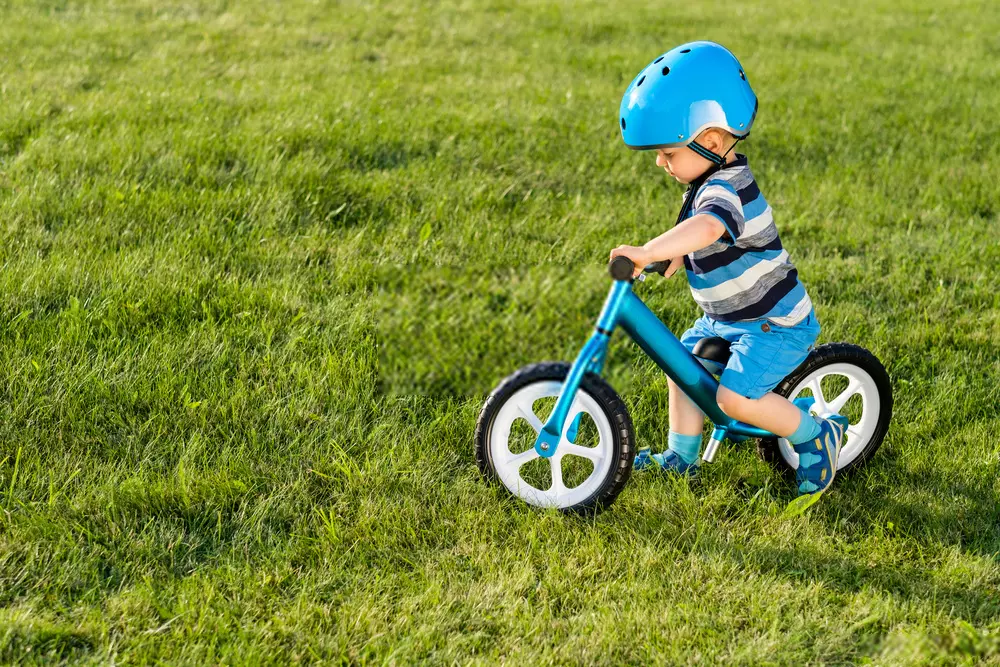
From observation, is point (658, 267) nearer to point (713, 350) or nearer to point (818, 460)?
point (713, 350)

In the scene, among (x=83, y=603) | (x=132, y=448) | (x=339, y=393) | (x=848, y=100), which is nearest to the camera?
(x=83, y=603)

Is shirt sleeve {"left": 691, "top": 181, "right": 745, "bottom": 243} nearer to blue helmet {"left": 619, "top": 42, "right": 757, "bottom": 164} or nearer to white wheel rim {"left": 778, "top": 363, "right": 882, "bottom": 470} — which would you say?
blue helmet {"left": 619, "top": 42, "right": 757, "bottom": 164}

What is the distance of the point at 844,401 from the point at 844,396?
2 cm

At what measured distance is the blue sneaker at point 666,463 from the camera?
148 inches

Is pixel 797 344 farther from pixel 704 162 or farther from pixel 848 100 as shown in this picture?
pixel 848 100

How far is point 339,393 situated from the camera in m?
4.09

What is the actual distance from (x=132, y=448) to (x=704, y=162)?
7.54ft

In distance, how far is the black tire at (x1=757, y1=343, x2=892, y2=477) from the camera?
3.68m

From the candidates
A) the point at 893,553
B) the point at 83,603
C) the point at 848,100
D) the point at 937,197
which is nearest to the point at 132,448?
the point at 83,603

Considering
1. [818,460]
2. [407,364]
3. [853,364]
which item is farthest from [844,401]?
[407,364]

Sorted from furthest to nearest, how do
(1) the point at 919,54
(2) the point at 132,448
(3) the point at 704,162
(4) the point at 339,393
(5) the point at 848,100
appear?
(1) the point at 919,54, (5) the point at 848,100, (4) the point at 339,393, (2) the point at 132,448, (3) the point at 704,162

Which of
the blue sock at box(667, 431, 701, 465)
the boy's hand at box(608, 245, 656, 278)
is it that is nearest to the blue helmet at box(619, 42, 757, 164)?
the boy's hand at box(608, 245, 656, 278)

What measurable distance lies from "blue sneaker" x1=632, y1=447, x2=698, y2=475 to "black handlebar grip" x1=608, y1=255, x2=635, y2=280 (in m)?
0.95

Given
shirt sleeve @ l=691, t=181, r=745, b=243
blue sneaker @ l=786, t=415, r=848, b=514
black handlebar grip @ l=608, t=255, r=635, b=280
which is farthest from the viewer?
blue sneaker @ l=786, t=415, r=848, b=514
